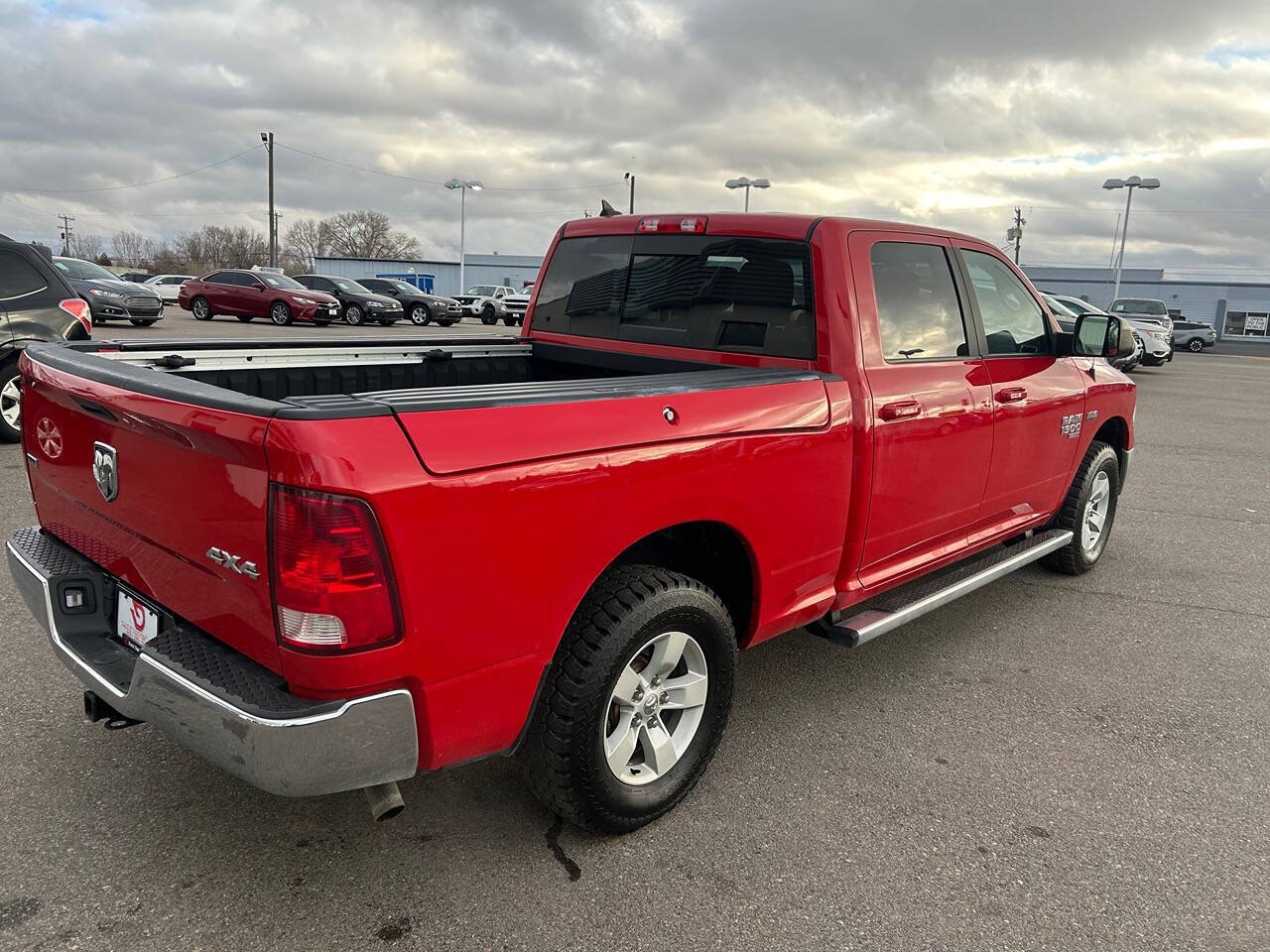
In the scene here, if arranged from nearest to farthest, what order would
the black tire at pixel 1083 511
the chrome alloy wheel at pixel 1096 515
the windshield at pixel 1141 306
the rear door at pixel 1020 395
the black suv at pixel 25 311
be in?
the rear door at pixel 1020 395 → the black tire at pixel 1083 511 → the chrome alloy wheel at pixel 1096 515 → the black suv at pixel 25 311 → the windshield at pixel 1141 306

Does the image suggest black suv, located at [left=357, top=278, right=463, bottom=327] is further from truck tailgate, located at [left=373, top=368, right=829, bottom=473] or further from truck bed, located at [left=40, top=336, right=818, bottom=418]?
truck tailgate, located at [left=373, top=368, right=829, bottom=473]

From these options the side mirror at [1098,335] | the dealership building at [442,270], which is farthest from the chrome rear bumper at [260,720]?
the dealership building at [442,270]

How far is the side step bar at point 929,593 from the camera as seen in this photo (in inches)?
135

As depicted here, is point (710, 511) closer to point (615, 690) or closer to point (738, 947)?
point (615, 690)

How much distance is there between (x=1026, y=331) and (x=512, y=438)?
3286 mm

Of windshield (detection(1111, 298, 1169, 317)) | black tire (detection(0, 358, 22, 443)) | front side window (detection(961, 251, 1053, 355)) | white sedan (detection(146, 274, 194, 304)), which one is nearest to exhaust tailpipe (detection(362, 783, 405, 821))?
front side window (detection(961, 251, 1053, 355))

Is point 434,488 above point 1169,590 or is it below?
above

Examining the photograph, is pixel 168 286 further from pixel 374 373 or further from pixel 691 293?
pixel 691 293

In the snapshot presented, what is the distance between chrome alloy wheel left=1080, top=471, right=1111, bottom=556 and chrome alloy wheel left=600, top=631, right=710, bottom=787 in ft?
11.3

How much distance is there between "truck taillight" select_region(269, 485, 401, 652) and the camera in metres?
1.94

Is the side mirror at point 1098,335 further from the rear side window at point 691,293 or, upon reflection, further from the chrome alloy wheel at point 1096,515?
the rear side window at point 691,293

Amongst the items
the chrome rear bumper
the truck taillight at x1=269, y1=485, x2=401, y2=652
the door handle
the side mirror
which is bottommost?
the chrome rear bumper

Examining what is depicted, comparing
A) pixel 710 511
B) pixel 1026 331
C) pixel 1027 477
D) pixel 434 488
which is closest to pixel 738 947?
pixel 710 511

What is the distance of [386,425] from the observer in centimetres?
200
